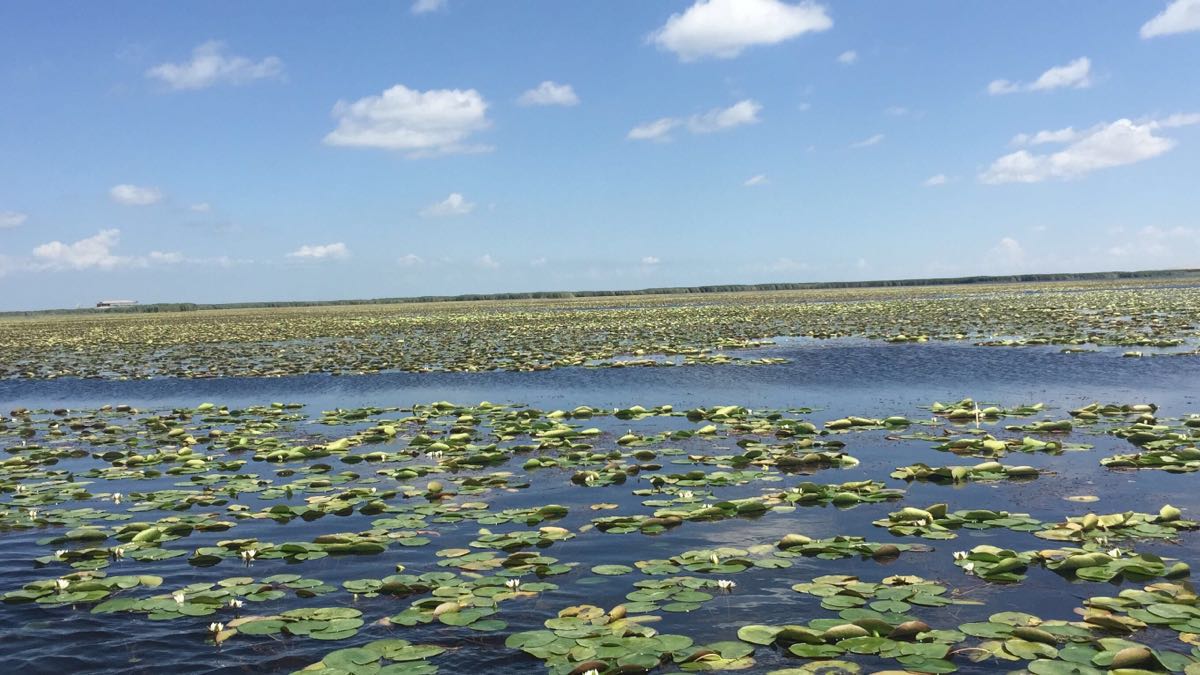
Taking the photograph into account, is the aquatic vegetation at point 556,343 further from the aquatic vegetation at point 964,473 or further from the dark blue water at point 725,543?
the aquatic vegetation at point 964,473

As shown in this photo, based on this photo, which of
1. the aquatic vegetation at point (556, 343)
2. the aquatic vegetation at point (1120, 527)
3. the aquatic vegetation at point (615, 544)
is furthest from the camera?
the aquatic vegetation at point (556, 343)

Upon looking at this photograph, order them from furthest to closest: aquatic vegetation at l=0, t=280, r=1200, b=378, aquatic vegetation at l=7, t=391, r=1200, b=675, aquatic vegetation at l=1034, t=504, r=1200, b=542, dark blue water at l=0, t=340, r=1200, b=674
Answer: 1. aquatic vegetation at l=0, t=280, r=1200, b=378
2. aquatic vegetation at l=1034, t=504, r=1200, b=542
3. dark blue water at l=0, t=340, r=1200, b=674
4. aquatic vegetation at l=7, t=391, r=1200, b=675

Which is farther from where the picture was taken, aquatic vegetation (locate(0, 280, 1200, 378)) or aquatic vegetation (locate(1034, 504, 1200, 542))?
aquatic vegetation (locate(0, 280, 1200, 378))

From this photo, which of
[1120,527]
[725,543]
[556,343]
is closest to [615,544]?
[725,543]

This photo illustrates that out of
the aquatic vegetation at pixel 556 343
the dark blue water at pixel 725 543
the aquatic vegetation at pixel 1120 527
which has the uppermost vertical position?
the aquatic vegetation at pixel 556 343

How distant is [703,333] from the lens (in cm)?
4091

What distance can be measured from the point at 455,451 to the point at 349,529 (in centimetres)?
437

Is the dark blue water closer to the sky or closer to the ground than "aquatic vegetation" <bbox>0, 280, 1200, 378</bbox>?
closer to the ground

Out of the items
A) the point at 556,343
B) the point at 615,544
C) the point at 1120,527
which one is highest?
the point at 556,343

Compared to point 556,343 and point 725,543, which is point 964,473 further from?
point 556,343

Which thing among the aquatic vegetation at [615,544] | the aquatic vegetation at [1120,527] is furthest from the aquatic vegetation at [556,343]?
the aquatic vegetation at [1120,527]

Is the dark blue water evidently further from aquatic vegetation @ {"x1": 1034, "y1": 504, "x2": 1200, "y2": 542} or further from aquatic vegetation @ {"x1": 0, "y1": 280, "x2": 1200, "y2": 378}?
aquatic vegetation @ {"x1": 0, "y1": 280, "x2": 1200, "y2": 378}

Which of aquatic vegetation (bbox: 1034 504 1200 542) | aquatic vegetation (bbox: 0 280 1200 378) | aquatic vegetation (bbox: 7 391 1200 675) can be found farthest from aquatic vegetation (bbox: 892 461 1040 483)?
aquatic vegetation (bbox: 0 280 1200 378)

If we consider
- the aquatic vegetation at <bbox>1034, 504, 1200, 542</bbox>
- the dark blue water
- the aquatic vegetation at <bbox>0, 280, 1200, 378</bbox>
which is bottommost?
the dark blue water
